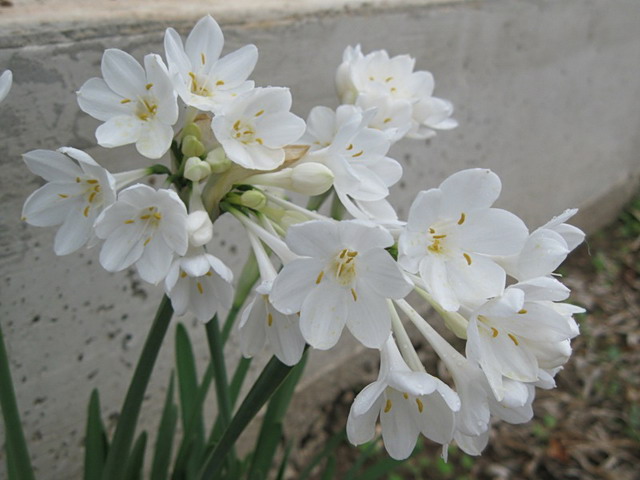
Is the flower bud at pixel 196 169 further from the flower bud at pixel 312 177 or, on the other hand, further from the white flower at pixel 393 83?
the white flower at pixel 393 83

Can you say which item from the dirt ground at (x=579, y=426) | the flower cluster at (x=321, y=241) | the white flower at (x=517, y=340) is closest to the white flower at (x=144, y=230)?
the flower cluster at (x=321, y=241)

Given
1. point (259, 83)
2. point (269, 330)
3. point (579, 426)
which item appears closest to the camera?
point (269, 330)

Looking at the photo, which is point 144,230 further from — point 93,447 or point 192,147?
point 93,447

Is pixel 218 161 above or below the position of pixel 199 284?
above

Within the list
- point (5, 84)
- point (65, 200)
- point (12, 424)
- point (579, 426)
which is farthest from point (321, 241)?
point (579, 426)

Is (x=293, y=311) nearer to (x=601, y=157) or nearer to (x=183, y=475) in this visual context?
(x=183, y=475)
